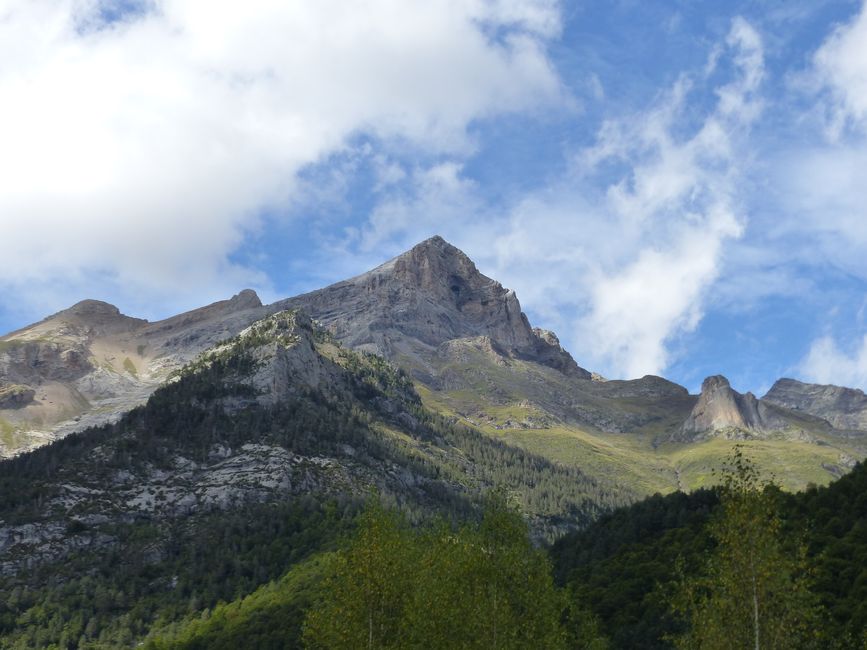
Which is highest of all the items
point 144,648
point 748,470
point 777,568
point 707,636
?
point 748,470

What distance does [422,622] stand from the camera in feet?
176

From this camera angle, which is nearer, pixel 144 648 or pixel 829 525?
pixel 829 525

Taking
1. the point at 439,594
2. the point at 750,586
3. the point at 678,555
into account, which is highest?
the point at 678,555

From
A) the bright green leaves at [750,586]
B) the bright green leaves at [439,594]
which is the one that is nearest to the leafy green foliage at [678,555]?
the bright green leaves at [750,586]

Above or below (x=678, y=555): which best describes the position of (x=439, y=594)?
below

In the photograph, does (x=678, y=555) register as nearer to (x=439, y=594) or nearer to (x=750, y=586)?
(x=439, y=594)

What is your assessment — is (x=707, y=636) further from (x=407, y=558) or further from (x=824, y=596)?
(x=824, y=596)

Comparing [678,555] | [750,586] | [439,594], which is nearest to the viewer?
[750,586]

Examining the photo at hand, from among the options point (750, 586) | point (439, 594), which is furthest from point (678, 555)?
point (750, 586)

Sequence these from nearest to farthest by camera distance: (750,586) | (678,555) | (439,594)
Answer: (750,586) < (439,594) < (678,555)

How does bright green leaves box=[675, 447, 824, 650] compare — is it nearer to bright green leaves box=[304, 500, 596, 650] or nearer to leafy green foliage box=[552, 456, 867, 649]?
leafy green foliage box=[552, 456, 867, 649]

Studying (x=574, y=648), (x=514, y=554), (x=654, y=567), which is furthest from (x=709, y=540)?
(x=514, y=554)

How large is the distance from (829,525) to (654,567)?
3142 centimetres

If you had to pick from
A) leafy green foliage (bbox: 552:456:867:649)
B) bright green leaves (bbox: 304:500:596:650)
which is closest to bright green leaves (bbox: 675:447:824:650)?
leafy green foliage (bbox: 552:456:867:649)
